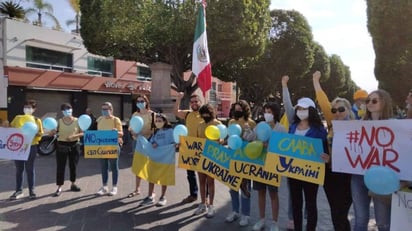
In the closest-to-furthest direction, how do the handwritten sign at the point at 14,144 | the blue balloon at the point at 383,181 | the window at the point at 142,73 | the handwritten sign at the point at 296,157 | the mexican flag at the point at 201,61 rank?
1. the blue balloon at the point at 383,181
2. the handwritten sign at the point at 296,157
3. the handwritten sign at the point at 14,144
4. the mexican flag at the point at 201,61
5. the window at the point at 142,73

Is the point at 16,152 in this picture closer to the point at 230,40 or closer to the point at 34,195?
the point at 34,195

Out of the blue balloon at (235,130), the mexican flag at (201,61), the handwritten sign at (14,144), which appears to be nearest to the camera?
the blue balloon at (235,130)

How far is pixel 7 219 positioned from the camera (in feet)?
18.4

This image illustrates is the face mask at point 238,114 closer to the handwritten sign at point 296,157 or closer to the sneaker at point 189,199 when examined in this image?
the handwritten sign at point 296,157

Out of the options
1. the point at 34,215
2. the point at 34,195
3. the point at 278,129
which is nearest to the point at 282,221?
the point at 278,129

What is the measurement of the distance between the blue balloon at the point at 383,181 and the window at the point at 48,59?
2373cm

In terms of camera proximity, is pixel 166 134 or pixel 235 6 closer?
pixel 166 134

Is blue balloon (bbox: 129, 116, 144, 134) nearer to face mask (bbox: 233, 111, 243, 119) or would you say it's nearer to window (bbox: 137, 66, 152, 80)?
face mask (bbox: 233, 111, 243, 119)

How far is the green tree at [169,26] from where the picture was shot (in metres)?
17.3

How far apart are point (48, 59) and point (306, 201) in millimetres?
23961

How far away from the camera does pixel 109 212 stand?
6051 mm

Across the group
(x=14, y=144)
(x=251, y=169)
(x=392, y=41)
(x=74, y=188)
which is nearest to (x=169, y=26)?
(x=392, y=41)

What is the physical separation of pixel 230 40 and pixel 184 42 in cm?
219

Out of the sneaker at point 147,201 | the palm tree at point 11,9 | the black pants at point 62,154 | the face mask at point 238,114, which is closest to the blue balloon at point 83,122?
the black pants at point 62,154
